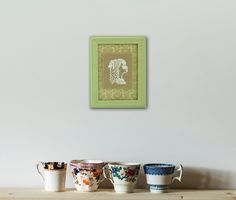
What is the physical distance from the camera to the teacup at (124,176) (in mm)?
1463

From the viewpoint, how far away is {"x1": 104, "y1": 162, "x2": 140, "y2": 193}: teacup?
1463 mm

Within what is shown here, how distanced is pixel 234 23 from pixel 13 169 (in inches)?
37.0

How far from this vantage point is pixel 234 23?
5.23 ft

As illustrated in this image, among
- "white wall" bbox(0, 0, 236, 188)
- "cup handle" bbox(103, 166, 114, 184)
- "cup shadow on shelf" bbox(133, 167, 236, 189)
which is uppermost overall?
"white wall" bbox(0, 0, 236, 188)

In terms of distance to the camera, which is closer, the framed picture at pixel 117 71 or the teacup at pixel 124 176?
the teacup at pixel 124 176

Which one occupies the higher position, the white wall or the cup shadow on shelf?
the white wall

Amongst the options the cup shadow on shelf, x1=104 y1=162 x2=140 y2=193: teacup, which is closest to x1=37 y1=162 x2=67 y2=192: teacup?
x1=104 y1=162 x2=140 y2=193: teacup

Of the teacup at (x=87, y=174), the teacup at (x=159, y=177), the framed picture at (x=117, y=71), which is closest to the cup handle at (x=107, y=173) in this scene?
the teacup at (x=87, y=174)

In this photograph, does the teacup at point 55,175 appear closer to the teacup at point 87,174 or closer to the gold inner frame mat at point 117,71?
the teacup at point 87,174

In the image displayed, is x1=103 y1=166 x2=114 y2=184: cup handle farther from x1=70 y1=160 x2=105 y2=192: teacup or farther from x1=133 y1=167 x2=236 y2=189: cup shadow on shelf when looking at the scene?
x1=133 y1=167 x2=236 y2=189: cup shadow on shelf

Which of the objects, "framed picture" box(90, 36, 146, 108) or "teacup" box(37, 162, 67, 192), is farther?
"framed picture" box(90, 36, 146, 108)

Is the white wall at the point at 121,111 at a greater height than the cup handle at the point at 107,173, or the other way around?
the white wall at the point at 121,111

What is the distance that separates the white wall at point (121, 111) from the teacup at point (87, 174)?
0.33ft

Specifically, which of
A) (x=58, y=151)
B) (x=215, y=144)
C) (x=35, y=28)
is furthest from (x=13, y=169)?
(x=215, y=144)
